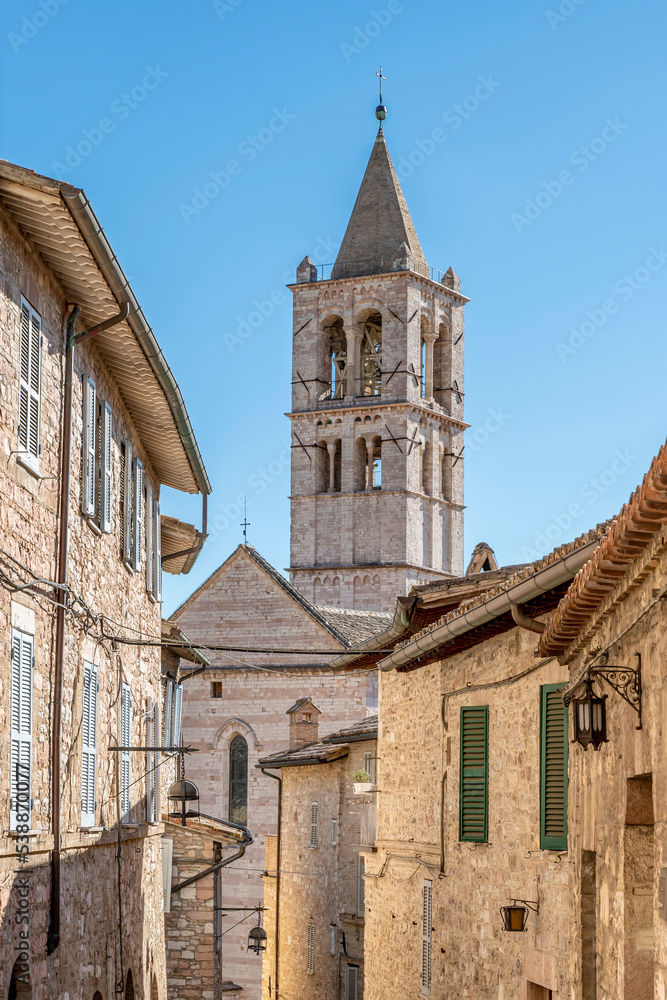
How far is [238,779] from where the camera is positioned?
42.3 metres

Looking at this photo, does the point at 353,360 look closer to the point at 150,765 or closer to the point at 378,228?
the point at 378,228

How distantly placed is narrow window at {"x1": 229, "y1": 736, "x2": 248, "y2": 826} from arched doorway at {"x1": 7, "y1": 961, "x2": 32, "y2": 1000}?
32.0 m

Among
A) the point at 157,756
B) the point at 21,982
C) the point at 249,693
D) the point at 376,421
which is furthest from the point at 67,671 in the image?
the point at 376,421

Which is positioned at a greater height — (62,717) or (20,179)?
(20,179)

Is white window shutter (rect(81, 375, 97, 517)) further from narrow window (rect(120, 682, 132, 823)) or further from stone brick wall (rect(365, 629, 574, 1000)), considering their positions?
stone brick wall (rect(365, 629, 574, 1000))

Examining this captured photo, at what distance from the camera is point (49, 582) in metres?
11.0

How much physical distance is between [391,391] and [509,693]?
48402 mm

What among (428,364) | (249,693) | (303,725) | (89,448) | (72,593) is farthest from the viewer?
(428,364)

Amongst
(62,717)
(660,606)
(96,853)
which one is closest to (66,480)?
(62,717)

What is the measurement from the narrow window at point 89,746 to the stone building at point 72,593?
3 cm

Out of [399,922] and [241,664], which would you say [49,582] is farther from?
[241,664]

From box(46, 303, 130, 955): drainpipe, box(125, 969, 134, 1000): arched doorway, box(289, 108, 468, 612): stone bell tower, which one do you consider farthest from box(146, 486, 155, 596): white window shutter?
box(289, 108, 468, 612): stone bell tower

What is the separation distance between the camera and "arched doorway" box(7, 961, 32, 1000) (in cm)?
1032

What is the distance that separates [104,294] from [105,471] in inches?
96.0
